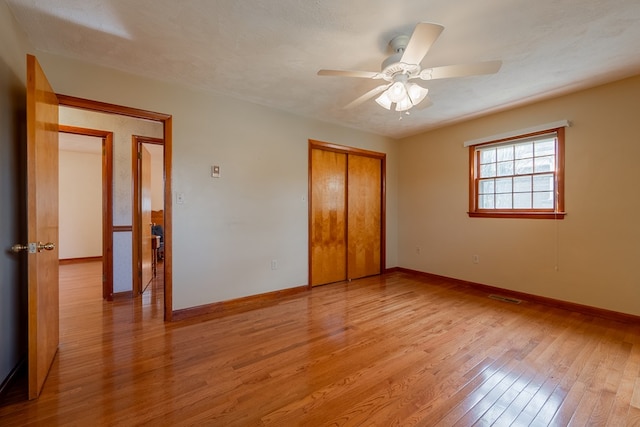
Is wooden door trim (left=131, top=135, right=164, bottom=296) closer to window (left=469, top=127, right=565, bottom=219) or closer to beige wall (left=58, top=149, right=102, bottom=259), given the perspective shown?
beige wall (left=58, top=149, right=102, bottom=259)

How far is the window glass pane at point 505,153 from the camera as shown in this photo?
144 inches

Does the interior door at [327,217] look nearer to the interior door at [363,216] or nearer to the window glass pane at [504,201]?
the interior door at [363,216]

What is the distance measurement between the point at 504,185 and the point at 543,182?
434 millimetres

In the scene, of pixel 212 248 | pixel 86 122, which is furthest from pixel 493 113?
pixel 86 122

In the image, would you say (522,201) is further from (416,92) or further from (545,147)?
(416,92)

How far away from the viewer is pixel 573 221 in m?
Result: 3.08

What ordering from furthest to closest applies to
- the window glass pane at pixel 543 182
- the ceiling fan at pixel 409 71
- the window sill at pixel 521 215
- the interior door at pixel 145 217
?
the interior door at pixel 145 217 < the window glass pane at pixel 543 182 < the window sill at pixel 521 215 < the ceiling fan at pixel 409 71

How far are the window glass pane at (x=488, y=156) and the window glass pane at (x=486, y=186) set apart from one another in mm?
280

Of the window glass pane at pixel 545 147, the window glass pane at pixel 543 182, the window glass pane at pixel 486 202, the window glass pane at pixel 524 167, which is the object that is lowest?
the window glass pane at pixel 486 202

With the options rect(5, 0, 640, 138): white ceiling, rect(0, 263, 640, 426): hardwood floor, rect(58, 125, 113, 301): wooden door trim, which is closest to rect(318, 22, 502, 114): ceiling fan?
rect(5, 0, 640, 138): white ceiling

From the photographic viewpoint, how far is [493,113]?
3676 millimetres

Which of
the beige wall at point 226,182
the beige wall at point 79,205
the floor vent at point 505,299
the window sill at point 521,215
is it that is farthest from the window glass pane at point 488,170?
the beige wall at point 79,205

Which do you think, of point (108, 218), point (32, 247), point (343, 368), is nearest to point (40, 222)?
point (32, 247)

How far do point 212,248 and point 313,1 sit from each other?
248cm
